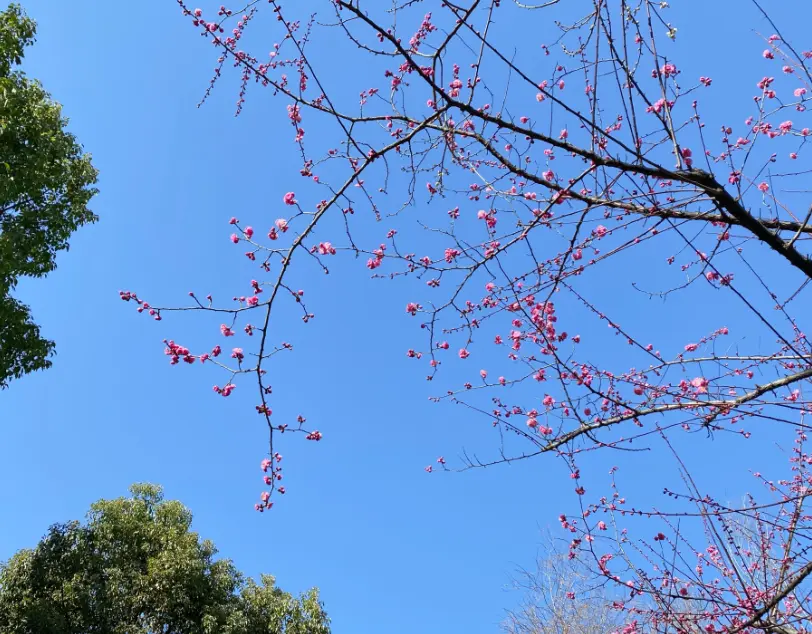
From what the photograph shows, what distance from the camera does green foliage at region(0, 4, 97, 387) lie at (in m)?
5.99

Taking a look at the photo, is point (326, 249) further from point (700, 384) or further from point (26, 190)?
point (26, 190)

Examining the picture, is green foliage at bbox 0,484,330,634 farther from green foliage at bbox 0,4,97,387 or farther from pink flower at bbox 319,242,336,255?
pink flower at bbox 319,242,336,255

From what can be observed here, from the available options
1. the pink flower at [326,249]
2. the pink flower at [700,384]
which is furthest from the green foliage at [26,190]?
the pink flower at [700,384]

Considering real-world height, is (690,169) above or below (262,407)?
above

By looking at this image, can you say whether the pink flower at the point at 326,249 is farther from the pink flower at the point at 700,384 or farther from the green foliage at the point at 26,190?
the green foliage at the point at 26,190

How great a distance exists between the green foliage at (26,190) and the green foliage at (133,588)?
2.95 m

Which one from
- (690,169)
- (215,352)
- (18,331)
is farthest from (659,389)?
(18,331)

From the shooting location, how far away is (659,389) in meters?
2.60

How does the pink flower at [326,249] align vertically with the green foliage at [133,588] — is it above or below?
above

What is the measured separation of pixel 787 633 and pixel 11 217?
8.35 m

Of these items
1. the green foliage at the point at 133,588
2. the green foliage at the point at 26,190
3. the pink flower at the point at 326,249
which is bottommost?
the green foliage at the point at 133,588

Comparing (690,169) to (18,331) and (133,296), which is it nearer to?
(133,296)

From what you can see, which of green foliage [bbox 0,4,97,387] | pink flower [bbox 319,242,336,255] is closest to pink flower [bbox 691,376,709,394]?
pink flower [bbox 319,242,336,255]

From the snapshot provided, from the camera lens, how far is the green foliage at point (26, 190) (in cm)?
599
